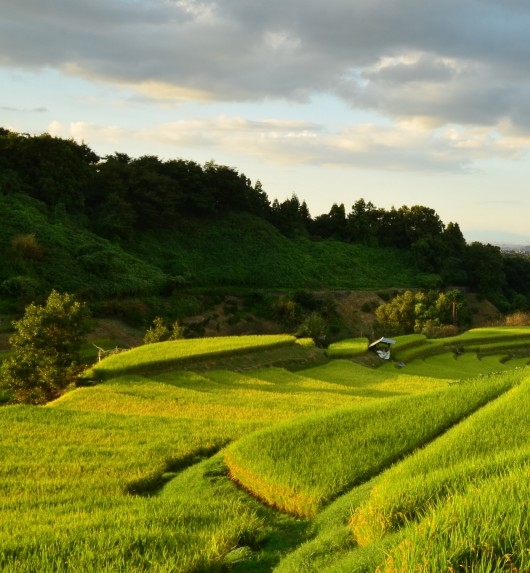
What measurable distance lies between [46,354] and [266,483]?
12.7m

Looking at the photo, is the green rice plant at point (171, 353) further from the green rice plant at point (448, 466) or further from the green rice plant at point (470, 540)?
the green rice plant at point (470, 540)

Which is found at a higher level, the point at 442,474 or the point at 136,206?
the point at 136,206

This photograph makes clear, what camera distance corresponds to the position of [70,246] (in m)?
38.2

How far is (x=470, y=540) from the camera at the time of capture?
124 inches

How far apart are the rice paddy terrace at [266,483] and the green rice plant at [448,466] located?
19 millimetres

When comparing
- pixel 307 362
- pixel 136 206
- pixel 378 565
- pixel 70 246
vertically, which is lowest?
pixel 307 362

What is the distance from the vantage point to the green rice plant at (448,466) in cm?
446

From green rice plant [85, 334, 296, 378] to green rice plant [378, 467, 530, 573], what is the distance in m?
14.7

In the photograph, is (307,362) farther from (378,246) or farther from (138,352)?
(378,246)

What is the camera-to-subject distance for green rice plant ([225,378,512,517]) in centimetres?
630

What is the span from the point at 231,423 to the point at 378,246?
57464 millimetres

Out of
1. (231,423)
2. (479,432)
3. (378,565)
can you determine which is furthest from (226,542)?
(231,423)

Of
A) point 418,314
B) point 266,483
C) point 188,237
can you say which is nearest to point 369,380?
point 266,483

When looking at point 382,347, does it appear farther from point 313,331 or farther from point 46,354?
point 46,354
